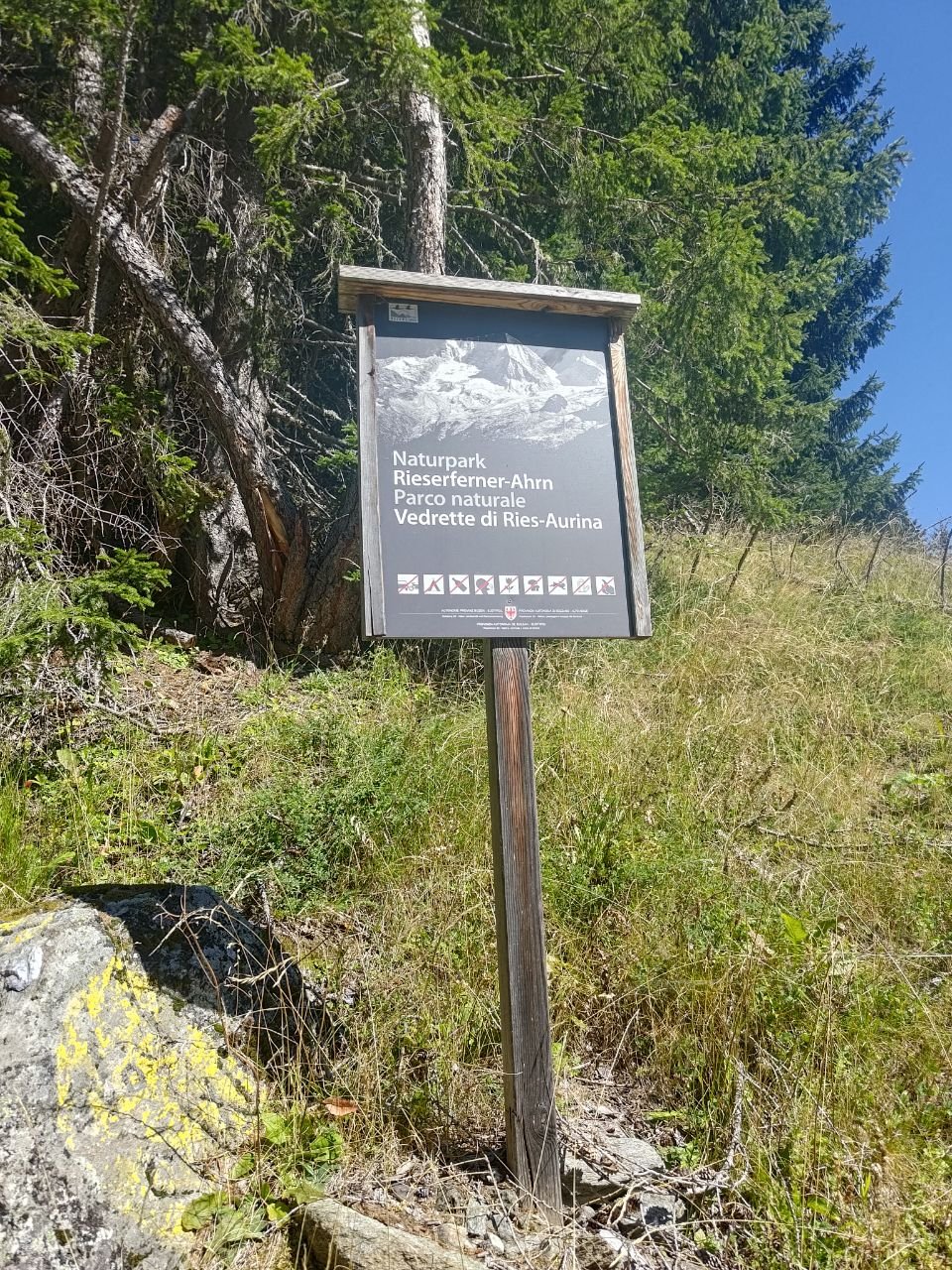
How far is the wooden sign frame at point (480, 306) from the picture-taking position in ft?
8.14

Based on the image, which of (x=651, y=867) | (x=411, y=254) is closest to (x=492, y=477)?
(x=651, y=867)

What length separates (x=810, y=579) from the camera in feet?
26.7

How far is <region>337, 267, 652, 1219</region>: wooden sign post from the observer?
242cm

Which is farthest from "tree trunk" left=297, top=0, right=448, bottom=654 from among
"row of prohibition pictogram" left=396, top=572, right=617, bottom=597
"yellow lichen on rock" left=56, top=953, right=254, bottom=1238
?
"yellow lichen on rock" left=56, top=953, right=254, bottom=1238

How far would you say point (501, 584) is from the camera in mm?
2566

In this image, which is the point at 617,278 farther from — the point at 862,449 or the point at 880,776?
the point at 862,449

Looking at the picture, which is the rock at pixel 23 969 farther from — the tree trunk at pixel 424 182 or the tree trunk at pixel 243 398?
the tree trunk at pixel 424 182

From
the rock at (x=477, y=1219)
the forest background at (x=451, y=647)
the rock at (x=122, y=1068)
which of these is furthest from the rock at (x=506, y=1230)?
the rock at (x=122, y=1068)

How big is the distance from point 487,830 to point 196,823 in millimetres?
1508

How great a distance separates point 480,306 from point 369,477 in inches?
31.0

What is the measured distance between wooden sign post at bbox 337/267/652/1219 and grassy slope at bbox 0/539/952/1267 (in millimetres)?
586

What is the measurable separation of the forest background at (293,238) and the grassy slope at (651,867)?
1.34 m

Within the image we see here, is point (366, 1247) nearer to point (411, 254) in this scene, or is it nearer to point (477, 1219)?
point (477, 1219)

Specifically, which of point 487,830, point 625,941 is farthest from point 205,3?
point 625,941
